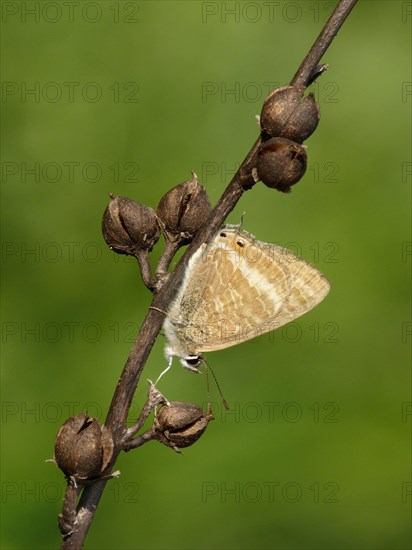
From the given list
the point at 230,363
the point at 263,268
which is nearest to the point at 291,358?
the point at 230,363

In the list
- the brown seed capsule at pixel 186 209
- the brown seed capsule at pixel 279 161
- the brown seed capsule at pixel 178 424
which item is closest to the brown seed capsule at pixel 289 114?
the brown seed capsule at pixel 279 161

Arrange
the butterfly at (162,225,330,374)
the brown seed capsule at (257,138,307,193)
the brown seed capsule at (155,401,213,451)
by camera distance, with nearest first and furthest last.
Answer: the brown seed capsule at (257,138,307,193), the brown seed capsule at (155,401,213,451), the butterfly at (162,225,330,374)

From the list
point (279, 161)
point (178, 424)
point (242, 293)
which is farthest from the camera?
point (242, 293)

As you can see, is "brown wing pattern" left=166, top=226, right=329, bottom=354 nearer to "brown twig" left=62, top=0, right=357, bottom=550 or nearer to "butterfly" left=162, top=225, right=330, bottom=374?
"butterfly" left=162, top=225, right=330, bottom=374

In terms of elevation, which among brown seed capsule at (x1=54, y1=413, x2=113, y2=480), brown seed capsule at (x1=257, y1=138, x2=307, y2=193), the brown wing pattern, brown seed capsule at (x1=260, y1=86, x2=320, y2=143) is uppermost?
brown seed capsule at (x1=260, y1=86, x2=320, y2=143)

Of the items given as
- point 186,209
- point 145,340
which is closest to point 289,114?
point 186,209

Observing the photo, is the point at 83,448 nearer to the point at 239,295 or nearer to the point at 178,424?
the point at 178,424

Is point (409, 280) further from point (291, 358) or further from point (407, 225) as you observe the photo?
point (291, 358)

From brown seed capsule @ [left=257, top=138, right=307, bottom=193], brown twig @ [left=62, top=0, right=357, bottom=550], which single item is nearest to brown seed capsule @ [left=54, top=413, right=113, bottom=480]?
brown twig @ [left=62, top=0, right=357, bottom=550]
